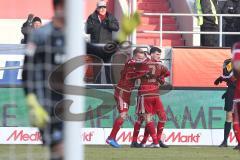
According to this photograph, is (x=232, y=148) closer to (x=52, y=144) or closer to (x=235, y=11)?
(x=235, y=11)

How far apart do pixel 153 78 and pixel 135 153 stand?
2395 millimetres

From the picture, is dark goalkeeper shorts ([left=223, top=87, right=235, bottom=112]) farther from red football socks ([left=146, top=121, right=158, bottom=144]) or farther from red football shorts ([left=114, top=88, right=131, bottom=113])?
red football shorts ([left=114, top=88, right=131, bottom=113])

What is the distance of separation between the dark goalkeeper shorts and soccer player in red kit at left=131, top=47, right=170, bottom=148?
52.2 inches

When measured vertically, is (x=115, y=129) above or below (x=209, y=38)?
below

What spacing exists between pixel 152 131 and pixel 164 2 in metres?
7.13

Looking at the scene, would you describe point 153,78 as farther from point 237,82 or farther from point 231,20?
point 231,20

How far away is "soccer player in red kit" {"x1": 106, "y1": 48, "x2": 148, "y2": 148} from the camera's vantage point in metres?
18.1

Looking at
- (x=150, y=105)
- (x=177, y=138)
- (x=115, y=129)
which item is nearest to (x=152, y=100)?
(x=150, y=105)

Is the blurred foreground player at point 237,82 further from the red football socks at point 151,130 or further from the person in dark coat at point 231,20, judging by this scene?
the person in dark coat at point 231,20

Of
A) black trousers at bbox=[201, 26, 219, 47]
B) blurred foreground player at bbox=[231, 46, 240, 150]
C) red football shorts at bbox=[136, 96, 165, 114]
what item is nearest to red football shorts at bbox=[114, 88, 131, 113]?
red football shorts at bbox=[136, 96, 165, 114]

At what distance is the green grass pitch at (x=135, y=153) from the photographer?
1485cm

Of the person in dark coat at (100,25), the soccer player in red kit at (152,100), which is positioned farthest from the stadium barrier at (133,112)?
the person in dark coat at (100,25)

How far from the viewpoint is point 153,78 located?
1822cm

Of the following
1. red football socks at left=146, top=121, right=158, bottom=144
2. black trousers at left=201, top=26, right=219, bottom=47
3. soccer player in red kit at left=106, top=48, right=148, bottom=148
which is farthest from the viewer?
black trousers at left=201, top=26, right=219, bottom=47
